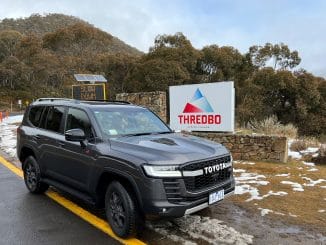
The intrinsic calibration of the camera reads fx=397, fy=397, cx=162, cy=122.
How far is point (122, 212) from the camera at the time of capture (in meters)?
5.04

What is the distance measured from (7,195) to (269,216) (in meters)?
4.70

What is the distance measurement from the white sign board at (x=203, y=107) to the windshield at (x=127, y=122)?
4.53 m

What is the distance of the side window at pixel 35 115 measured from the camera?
7400 mm

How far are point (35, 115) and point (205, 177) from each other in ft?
13.3

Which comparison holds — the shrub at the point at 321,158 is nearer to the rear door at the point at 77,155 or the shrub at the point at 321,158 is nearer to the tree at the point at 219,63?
the rear door at the point at 77,155

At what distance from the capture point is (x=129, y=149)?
5039 mm

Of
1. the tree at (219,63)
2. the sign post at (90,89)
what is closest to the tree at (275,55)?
the tree at (219,63)

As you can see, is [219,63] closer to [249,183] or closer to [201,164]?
[249,183]

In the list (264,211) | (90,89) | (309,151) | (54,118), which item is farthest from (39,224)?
(90,89)

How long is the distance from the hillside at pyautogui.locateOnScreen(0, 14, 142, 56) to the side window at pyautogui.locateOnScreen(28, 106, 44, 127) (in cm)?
4886

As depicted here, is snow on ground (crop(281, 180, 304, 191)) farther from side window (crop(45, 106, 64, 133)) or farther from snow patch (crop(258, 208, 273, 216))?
side window (crop(45, 106, 64, 133))

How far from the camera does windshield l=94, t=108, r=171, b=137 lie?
5.78 metres

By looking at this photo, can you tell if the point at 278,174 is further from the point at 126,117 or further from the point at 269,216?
the point at 126,117

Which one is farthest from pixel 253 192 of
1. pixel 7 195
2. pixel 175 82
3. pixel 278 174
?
pixel 175 82
